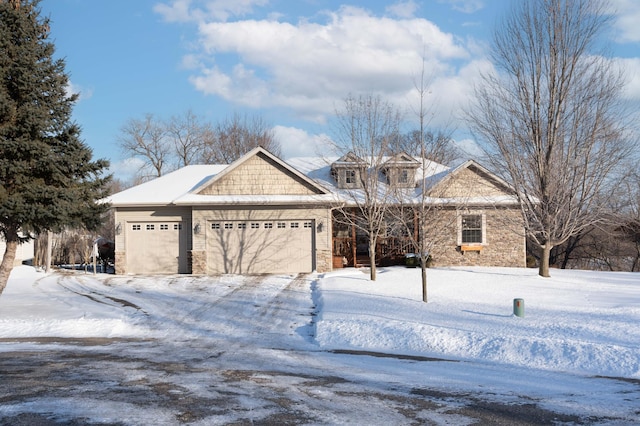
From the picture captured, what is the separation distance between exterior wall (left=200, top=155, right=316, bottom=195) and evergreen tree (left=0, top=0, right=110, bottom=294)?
26.5ft

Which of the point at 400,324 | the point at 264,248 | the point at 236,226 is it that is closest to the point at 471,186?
the point at 264,248

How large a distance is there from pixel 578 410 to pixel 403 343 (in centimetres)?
438

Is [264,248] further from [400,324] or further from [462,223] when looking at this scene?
[400,324]

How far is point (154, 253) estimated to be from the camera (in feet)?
75.3

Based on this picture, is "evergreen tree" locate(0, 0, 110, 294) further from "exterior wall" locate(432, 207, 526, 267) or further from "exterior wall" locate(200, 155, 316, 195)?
"exterior wall" locate(432, 207, 526, 267)

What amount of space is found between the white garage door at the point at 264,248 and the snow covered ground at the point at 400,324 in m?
1.83

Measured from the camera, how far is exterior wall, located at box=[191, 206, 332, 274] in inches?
879

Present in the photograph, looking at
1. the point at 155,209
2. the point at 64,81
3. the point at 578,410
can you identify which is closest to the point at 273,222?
the point at 155,209

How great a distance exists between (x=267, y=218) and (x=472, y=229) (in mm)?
8942

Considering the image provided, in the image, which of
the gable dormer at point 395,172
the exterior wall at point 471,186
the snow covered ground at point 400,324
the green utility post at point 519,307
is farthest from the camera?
the exterior wall at point 471,186

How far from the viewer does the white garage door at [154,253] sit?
75.3 ft

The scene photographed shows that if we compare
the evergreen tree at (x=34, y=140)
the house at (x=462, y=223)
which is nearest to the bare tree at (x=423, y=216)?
the house at (x=462, y=223)

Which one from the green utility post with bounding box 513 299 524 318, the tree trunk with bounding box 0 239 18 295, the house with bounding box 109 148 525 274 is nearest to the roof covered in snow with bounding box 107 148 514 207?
the house with bounding box 109 148 525 274

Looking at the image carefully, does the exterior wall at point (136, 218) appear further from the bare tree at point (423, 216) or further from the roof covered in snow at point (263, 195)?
the bare tree at point (423, 216)
